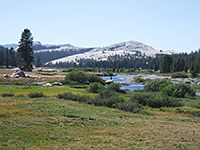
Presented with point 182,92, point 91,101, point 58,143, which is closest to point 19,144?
point 58,143

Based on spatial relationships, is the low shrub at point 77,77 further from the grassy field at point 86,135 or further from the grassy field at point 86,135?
the grassy field at point 86,135

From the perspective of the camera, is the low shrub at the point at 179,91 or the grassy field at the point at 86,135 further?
the low shrub at the point at 179,91

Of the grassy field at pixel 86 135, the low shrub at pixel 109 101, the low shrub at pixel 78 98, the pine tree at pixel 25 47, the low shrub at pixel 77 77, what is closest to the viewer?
the grassy field at pixel 86 135

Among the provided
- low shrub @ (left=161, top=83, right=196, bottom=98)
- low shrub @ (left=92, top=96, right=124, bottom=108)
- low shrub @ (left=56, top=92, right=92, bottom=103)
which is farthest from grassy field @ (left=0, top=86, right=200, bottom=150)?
low shrub @ (left=161, top=83, right=196, bottom=98)

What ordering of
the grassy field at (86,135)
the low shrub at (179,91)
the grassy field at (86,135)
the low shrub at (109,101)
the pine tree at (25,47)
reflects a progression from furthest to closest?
the pine tree at (25,47), the low shrub at (179,91), the low shrub at (109,101), the grassy field at (86,135), the grassy field at (86,135)

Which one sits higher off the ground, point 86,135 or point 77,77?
point 77,77

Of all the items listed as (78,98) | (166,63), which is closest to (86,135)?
(78,98)

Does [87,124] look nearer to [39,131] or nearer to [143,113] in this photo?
[39,131]

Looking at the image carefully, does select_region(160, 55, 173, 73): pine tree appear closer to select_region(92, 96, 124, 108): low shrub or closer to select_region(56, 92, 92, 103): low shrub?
select_region(56, 92, 92, 103): low shrub

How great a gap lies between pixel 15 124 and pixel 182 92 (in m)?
41.9

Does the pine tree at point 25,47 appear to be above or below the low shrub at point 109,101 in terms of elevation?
above

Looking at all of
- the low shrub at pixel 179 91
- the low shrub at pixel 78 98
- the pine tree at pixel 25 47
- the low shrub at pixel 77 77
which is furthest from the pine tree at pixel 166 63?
the low shrub at pixel 78 98

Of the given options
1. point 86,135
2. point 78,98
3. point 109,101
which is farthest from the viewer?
point 78,98

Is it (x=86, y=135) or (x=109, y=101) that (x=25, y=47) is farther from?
(x=86, y=135)
